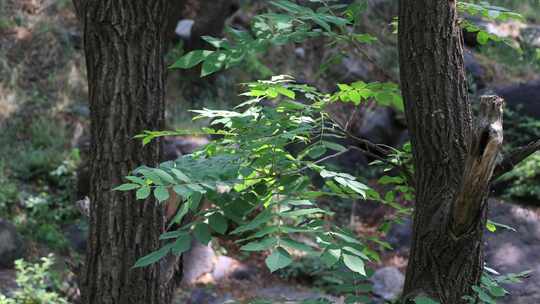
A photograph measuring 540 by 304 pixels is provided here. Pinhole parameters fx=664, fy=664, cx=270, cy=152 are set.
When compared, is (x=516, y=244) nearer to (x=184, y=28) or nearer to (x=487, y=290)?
(x=487, y=290)

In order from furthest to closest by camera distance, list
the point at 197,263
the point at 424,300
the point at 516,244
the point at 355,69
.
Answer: the point at 355,69
the point at 197,263
the point at 516,244
the point at 424,300

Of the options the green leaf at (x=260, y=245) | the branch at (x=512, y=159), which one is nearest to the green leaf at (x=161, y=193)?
the green leaf at (x=260, y=245)

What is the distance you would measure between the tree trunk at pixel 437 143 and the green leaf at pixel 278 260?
29.3 inches

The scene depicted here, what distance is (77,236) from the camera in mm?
8367

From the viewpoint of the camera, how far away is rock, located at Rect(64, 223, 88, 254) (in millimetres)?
8242

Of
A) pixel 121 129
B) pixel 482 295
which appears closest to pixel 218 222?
pixel 482 295

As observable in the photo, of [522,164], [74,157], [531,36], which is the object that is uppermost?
[531,36]

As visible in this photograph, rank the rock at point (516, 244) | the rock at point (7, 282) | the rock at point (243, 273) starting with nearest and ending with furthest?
the rock at point (7, 282) → the rock at point (516, 244) → the rock at point (243, 273)

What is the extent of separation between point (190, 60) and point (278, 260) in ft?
3.39

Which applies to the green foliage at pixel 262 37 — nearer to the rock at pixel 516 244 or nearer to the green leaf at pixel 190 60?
the green leaf at pixel 190 60

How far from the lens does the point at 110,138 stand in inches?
159

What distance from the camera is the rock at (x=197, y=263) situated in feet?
26.6

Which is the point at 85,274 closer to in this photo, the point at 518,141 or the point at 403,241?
the point at 403,241

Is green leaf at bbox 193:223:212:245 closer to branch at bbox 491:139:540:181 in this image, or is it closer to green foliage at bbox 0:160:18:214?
branch at bbox 491:139:540:181
